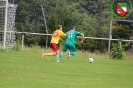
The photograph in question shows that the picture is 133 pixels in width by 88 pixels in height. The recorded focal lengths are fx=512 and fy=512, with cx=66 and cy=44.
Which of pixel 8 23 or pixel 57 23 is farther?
pixel 57 23

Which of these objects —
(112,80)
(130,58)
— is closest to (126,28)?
(130,58)

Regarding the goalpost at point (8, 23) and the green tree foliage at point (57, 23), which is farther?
the green tree foliage at point (57, 23)

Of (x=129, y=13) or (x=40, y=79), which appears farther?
(x=129, y=13)

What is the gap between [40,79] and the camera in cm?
1407

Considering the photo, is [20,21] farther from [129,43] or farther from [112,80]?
[112,80]

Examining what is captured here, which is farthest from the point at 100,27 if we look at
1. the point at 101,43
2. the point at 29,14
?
the point at 29,14

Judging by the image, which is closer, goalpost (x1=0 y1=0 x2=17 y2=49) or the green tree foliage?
goalpost (x1=0 y1=0 x2=17 y2=49)

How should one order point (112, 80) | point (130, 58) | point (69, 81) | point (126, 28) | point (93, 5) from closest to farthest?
point (69, 81), point (112, 80), point (130, 58), point (126, 28), point (93, 5)

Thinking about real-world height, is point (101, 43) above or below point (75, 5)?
below

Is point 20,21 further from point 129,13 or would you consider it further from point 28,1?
point 129,13

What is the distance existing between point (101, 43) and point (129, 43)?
2.44 meters

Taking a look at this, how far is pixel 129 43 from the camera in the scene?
1431 inches

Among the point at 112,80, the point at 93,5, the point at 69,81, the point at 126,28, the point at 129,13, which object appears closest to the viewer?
the point at 69,81

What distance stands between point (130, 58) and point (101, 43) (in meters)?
5.40
